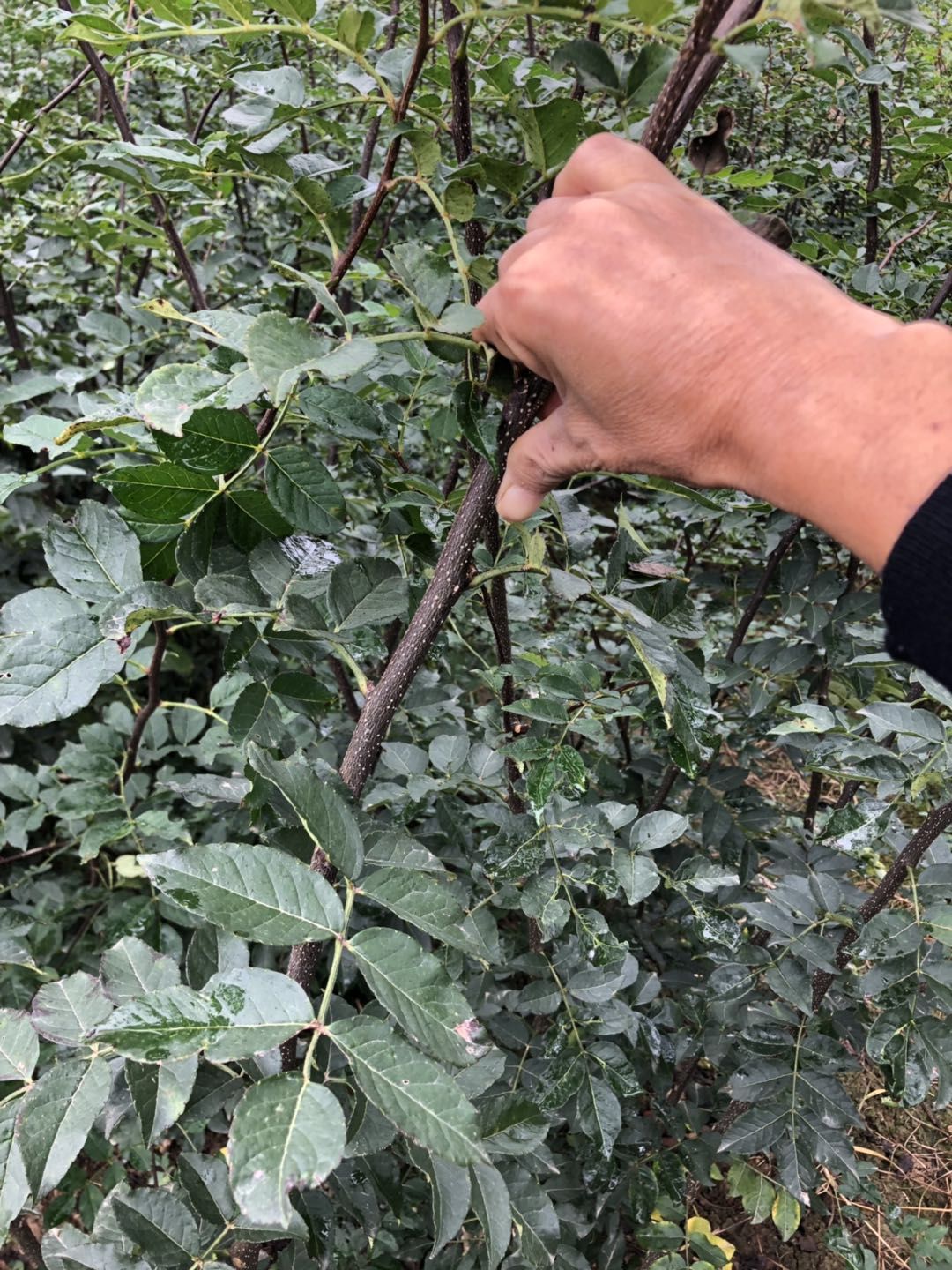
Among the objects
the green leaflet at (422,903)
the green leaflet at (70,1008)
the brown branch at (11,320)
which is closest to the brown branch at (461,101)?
the green leaflet at (422,903)

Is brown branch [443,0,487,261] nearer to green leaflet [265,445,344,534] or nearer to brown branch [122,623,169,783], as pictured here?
green leaflet [265,445,344,534]

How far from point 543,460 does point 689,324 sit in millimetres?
171

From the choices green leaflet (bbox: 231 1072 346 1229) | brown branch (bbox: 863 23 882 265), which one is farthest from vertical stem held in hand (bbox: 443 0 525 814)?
brown branch (bbox: 863 23 882 265)

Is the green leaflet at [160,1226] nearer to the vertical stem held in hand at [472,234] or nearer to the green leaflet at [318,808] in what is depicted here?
the green leaflet at [318,808]

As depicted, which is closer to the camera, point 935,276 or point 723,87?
point 935,276

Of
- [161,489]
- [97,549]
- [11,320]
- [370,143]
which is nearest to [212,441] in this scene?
[161,489]

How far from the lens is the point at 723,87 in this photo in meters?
3.03

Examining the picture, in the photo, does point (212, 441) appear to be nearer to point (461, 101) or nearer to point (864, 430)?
point (461, 101)

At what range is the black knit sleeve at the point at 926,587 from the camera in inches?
24.8

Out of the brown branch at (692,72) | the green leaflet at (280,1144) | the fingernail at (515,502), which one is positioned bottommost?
the green leaflet at (280,1144)

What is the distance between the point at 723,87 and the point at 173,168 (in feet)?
9.47

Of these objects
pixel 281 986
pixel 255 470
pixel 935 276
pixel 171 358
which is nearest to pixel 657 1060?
pixel 281 986

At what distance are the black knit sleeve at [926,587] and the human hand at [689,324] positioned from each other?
1.7 inches

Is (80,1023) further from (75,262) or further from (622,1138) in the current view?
(75,262)
